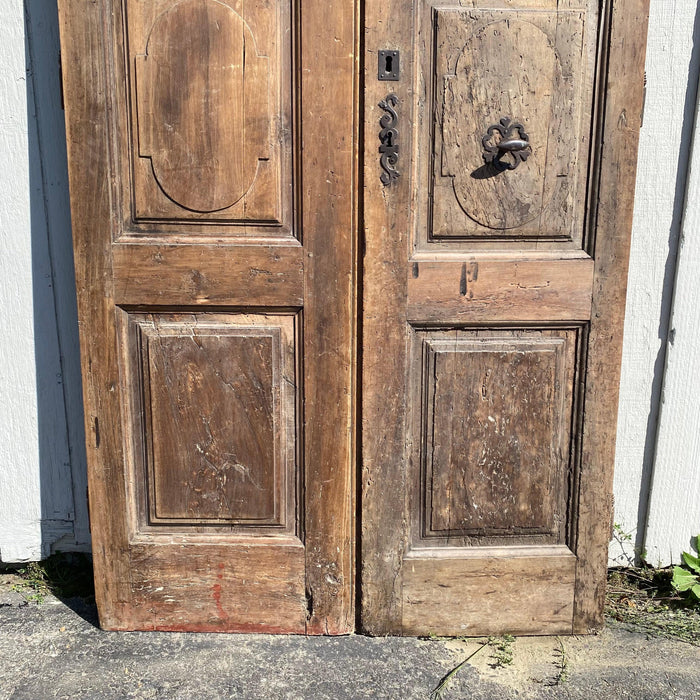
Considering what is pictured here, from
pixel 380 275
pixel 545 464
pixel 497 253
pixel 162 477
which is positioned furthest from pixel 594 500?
pixel 162 477

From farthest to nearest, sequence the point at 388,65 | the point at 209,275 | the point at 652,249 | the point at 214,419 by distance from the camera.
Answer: the point at 652,249 → the point at 214,419 → the point at 209,275 → the point at 388,65

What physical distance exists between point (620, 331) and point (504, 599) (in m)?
0.95

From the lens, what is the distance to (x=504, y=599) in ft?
7.39

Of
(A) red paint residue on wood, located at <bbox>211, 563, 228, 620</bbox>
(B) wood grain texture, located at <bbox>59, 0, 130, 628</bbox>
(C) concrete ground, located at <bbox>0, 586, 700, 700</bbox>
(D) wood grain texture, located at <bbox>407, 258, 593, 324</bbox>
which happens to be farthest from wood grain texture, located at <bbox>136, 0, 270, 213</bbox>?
(C) concrete ground, located at <bbox>0, 586, 700, 700</bbox>

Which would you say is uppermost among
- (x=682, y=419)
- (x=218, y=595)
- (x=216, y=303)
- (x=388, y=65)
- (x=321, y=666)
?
(x=388, y=65)

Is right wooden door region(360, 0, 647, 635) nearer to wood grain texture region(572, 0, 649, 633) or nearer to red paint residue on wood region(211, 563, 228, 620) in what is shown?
wood grain texture region(572, 0, 649, 633)

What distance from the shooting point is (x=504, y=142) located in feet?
6.61

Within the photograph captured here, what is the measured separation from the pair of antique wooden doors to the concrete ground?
8cm

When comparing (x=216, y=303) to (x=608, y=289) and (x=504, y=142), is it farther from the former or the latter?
(x=608, y=289)

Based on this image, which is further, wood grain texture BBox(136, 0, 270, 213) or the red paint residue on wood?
the red paint residue on wood

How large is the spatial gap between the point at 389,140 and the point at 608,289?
2.64ft

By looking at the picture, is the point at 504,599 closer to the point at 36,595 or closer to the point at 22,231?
the point at 36,595

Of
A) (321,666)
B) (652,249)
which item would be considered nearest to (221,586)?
(321,666)

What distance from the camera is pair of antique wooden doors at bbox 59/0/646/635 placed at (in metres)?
1.98
